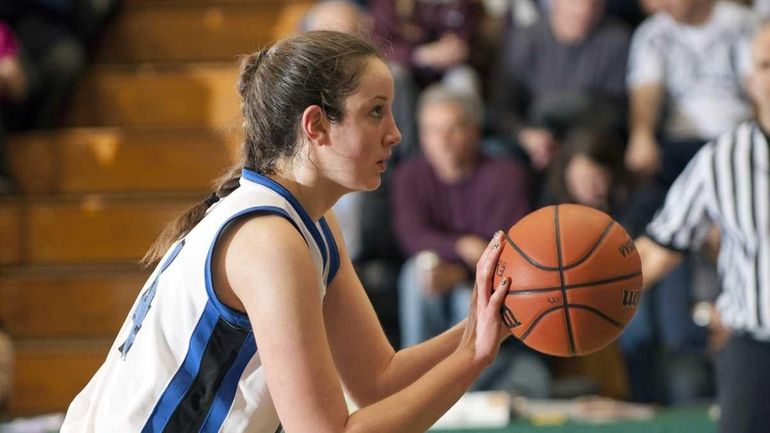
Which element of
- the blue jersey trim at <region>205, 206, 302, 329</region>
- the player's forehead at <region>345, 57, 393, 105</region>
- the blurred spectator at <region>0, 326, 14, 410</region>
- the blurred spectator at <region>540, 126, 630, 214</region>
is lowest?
the blurred spectator at <region>0, 326, 14, 410</region>

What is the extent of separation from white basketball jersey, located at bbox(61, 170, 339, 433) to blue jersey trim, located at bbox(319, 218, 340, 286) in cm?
16

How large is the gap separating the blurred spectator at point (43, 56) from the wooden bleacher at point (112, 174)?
0.14m

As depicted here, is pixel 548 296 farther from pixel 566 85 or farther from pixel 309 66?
pixel 566 85

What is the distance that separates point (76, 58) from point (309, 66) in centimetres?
476

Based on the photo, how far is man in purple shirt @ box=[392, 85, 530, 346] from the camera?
5.50 meters

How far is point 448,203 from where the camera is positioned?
571 centimetres

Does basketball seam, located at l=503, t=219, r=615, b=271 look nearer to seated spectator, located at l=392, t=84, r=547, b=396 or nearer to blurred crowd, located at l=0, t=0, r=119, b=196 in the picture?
seated spectator, located at l=392, t=84, r=547, b=396

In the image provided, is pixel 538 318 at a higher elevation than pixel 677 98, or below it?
higher

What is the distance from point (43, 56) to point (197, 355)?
4848 millimetres

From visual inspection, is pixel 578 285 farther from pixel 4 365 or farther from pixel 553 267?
pixel 4 365

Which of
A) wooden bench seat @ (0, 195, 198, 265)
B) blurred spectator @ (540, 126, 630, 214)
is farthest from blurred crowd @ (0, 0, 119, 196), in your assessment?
blurred spectator @ (540, 126, 630, 214)

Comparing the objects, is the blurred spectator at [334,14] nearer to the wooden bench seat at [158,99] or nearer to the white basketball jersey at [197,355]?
the wooden bench seat at [158,99]

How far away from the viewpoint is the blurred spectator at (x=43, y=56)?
665 centimetres

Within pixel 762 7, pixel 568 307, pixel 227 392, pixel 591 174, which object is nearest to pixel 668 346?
pixel 591 174
